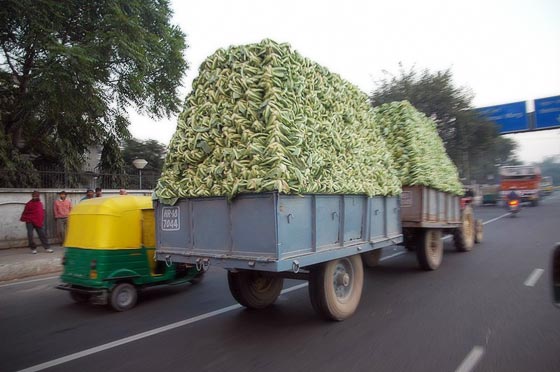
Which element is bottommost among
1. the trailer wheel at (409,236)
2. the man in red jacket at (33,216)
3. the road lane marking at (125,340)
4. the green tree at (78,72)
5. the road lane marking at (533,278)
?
the road lane marking at (125,340)

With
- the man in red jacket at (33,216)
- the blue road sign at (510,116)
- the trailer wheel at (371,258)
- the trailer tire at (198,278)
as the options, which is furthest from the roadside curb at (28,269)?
the blue road sign at (510,116)

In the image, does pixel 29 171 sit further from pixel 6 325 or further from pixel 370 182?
pixel 370 182

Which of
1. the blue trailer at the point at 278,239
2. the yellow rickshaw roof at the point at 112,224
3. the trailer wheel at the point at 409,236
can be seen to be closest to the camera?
the blue trailer at the point at 278,239

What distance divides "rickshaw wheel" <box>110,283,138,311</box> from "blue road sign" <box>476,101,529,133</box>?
28.5 metres

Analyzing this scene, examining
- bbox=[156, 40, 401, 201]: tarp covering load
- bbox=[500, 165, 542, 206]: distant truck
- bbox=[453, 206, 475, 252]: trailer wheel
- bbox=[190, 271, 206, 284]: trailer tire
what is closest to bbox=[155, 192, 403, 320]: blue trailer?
bbox=[156, 40, 401, 201]: tarp covering load

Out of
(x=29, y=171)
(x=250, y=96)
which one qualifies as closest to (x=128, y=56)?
(x=29, y=171)

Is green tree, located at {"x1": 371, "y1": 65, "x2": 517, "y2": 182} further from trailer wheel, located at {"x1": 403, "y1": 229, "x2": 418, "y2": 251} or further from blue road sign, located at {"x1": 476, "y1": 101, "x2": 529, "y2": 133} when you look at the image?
trailer wheel, located at {"x1": 403, "y1": 229, "x2": 418, "y2": 251}

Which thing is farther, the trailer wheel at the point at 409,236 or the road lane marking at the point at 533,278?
the trailer wheel at the point at 409,236

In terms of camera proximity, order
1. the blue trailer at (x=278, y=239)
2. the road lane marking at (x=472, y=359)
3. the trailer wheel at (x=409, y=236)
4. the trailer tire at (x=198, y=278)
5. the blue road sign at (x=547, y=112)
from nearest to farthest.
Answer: the road lane marking at (x=472, y=359), the blue trailer at (x=278, y=239), the trailer tire at (x=198, y=278), the trailer wheel at (x=409, y=236), the blue road sign at (x=547, y=112)

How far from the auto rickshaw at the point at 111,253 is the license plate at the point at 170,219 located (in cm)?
109

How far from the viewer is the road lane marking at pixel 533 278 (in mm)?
6629

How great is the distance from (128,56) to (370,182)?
36.6ft

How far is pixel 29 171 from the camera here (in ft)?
42.5

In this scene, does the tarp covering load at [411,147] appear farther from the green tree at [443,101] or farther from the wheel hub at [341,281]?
the green tree at [443,101]
